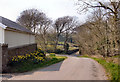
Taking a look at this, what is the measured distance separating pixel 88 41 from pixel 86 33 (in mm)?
2319

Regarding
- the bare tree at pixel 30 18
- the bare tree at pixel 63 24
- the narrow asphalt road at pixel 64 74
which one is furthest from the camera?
the bare tree at pixel 63 24

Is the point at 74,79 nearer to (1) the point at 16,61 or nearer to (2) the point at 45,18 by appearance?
(1) the point at 16,61

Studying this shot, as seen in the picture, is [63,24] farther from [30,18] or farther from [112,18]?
[112,18]

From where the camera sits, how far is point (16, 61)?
8.84 metres

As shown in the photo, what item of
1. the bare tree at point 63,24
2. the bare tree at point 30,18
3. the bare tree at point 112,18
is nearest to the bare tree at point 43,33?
the bare tree at point 30,18

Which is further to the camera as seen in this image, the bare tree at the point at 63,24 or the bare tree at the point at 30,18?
the bare tree at the point at 63,24

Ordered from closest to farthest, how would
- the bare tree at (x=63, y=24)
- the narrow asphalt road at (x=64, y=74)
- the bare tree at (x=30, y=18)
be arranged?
the narrow asphalt road at (x=64, y=74) < the bare tree at (x=30, y=18) < the bare tree at (x=63, y=24)

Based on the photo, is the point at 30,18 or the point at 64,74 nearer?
the point at 64,74

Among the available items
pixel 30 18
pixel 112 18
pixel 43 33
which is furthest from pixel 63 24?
pixel 112 18

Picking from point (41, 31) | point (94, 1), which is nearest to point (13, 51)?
point (94, 1)

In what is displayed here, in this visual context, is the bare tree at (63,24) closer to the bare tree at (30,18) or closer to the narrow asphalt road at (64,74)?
the bare tree at (30,18)

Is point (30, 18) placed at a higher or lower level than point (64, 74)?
higher

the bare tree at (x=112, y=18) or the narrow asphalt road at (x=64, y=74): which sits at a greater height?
the bare tree at (x=112, y=18)

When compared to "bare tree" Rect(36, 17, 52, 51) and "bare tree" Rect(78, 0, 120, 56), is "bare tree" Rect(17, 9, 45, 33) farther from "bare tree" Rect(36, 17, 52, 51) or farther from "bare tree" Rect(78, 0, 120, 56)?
"bare tree" Rect(78, 0, 120, 56)
